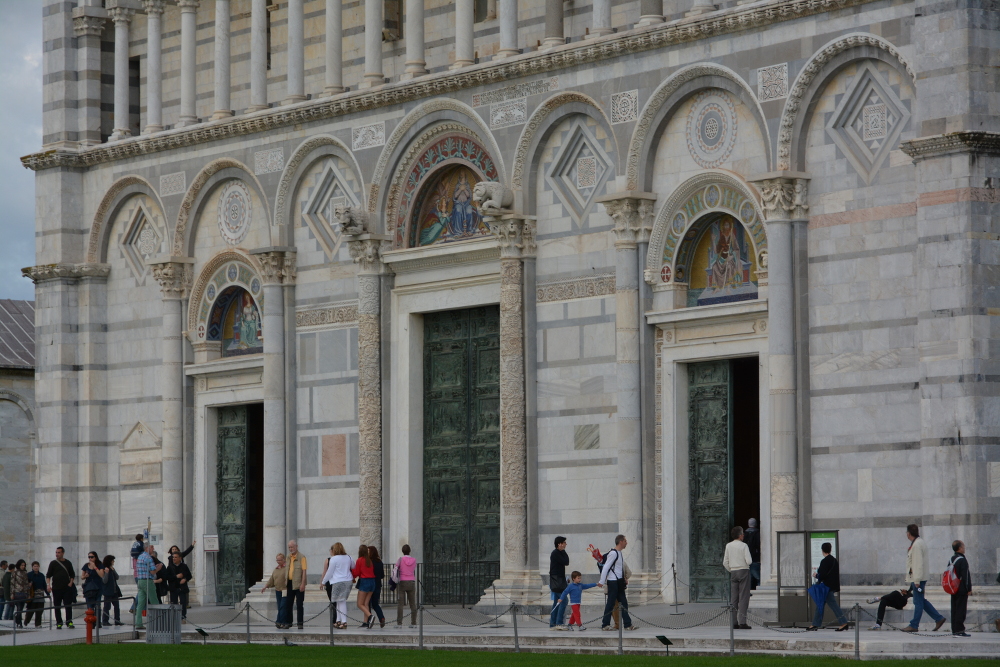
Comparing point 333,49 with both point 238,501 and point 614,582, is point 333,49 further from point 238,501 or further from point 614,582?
point 614,582

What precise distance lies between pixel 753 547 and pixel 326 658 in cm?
662

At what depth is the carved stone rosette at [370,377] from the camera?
2972 centimetres

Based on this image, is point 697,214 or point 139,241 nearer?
point 697,214

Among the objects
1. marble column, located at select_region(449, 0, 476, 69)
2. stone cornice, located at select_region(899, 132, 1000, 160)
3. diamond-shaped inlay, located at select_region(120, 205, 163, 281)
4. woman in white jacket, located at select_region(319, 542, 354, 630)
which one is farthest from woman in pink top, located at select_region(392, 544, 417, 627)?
diamond-shaped inlay, located at select_region(120, 205, 163, 281)

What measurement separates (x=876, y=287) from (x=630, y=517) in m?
4.89

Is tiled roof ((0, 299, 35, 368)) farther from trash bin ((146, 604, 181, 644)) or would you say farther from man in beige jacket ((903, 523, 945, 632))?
man in beige jacket ((903, 523, 945, 632))

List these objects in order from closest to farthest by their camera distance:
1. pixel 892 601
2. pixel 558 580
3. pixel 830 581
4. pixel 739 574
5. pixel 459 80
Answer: pixel 892 601, pixel 830 581, pixel 739 574, pixel 558 580, pixel 459 80

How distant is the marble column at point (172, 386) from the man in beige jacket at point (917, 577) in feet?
49.1

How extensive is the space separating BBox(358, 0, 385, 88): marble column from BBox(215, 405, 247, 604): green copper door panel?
257 inches

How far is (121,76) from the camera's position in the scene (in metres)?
35.0

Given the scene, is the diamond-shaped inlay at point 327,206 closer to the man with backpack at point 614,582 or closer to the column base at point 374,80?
the column base at point 374,80

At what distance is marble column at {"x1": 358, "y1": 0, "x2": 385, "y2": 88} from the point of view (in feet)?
100

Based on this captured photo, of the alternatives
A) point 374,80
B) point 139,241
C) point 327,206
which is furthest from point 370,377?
point 139,241

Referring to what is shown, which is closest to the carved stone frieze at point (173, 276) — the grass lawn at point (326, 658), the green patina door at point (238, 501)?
the green patina door at point (238, 501)
